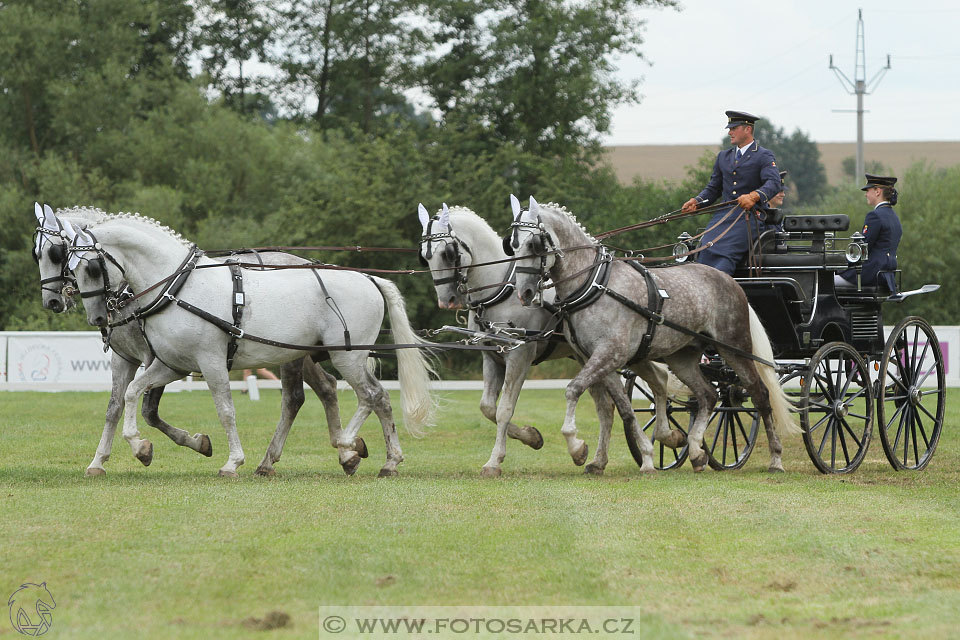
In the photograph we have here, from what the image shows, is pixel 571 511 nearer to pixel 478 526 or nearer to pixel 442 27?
pixel 478 526

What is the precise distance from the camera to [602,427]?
429 inches

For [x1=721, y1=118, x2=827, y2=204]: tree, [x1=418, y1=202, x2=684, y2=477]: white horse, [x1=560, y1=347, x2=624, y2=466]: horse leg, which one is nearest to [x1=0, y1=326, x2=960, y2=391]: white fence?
[x1=418, y1=202, x2=684, y2=477]: white horse

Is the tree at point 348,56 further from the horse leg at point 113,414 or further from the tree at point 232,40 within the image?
the horse leg at point 113,414

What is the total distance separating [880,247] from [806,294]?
32.4 inches

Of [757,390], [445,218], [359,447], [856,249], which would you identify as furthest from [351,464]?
[856,249]

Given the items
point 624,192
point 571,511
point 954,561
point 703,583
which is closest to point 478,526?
point 571,511

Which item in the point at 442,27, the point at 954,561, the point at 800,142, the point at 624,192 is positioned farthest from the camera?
the point at 800,142

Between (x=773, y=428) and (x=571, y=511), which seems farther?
(x=773, y=428)

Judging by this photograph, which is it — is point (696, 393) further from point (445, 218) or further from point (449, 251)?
point (445, 218)

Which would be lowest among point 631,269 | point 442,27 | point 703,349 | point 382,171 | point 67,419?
point 67,419

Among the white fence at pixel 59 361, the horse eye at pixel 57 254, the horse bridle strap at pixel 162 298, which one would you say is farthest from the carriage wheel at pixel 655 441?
the white fence at pixel 59 361

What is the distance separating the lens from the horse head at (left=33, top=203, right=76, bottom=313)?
31.6 feet

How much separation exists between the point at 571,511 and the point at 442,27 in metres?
37.5

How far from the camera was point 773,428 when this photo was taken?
1103 centimetres
